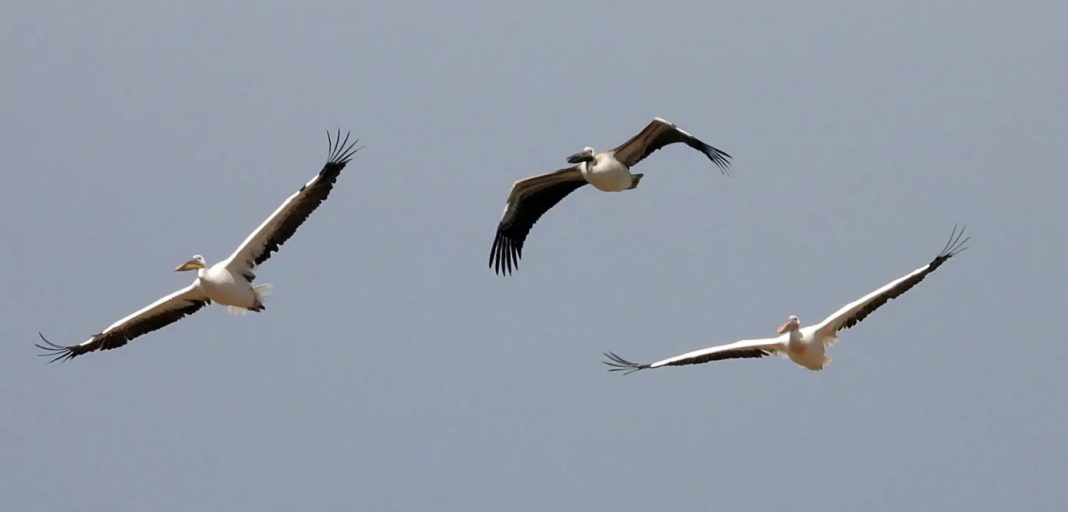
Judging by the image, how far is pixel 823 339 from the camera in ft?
70.7

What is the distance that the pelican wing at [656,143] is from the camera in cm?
2206

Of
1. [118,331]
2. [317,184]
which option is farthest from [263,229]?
[118,331]

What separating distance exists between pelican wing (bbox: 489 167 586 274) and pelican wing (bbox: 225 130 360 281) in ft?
10.6

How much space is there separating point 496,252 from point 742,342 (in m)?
4.31

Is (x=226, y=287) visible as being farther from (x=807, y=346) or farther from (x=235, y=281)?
(x=807, y=346)

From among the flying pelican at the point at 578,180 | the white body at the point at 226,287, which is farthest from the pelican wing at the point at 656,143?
the white body at the point at 226,287

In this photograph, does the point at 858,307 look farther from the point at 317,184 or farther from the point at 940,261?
the point at 317,184

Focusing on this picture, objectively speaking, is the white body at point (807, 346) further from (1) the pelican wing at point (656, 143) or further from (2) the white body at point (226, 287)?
(2) the white body at point (226, 287)

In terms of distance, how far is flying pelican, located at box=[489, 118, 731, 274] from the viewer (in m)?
22.2

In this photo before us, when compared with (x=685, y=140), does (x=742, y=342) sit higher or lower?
lower

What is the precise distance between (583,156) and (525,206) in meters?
1.62

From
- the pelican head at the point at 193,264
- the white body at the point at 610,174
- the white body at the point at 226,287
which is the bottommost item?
the white body at the point at 226,287

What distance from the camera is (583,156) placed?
75.6ft

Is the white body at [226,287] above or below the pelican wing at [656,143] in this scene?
below
